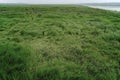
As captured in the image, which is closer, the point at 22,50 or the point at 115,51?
the point at 22,50

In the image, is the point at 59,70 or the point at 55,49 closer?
the point at 59,70

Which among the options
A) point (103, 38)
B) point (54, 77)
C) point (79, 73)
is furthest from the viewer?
point (103, 38)

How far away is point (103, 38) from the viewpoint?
7.67 meters

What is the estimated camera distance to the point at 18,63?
4.32 m

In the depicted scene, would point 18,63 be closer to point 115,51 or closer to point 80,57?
point 80,57

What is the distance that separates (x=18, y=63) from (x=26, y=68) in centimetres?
36

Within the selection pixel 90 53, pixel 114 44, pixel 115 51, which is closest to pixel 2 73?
pixel 90 53

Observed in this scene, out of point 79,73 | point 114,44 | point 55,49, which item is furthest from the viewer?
point 114,44

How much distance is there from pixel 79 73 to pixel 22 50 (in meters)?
2.20

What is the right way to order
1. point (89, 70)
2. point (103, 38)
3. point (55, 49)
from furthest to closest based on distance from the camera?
point (103, 38)
point (55, 49)
point (89, 70)

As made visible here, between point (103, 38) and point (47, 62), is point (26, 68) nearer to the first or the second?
point (47, 62)

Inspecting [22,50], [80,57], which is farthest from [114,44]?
[22,50]

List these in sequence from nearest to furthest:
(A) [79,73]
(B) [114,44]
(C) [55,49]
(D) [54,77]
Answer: (D) [54,77] < (A) [79,73] < (C) [55,49] < (B) [114,44]

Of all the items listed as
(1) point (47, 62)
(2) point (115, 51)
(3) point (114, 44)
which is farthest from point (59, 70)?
(3) point (114, 44)
